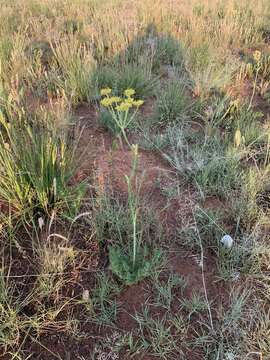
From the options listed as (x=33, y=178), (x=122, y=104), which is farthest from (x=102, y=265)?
(x=122, y=104)

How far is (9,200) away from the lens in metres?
1.81

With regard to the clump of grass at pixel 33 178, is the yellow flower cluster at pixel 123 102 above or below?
above

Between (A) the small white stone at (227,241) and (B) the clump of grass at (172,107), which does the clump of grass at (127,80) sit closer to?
(B) the clump of grass at (172,107)

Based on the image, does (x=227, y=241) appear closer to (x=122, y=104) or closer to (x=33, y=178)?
(x=122, y=104)

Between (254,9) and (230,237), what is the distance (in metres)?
4.60

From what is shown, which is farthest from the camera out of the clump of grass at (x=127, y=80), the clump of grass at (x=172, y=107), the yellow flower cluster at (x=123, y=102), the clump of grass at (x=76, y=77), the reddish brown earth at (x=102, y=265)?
the clump of grass at (x=127, y=80)

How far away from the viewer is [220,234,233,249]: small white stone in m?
1.78

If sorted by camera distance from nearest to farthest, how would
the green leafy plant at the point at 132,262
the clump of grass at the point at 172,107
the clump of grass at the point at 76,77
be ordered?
the green leafy plant at the point at 132,262
the clump of grass at the point at 172,107
the clump of grass at the point at 76,77

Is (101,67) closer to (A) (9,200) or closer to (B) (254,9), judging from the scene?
(A) (9,200)

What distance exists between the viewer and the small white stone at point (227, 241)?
1.78m

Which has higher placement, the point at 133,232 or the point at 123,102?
the point at 123,102

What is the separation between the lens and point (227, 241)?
5.87 feet

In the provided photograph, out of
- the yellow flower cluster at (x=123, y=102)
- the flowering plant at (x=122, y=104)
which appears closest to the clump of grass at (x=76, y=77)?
the flowering plant at (x=122, y=104)

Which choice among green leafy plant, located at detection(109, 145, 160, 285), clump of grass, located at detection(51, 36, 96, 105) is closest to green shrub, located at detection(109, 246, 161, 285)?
green leafy plant, located at detection(109, 145, 160, 285)
